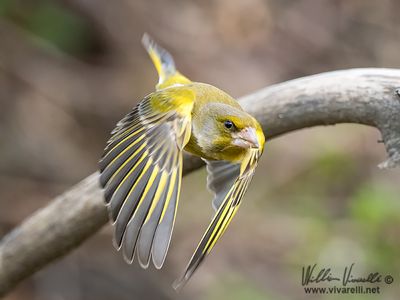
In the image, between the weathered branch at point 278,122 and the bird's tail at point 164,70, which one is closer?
the weathered branch at point 278,122

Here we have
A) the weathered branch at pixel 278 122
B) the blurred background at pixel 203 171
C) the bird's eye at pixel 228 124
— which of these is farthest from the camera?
the blurred background at pixel 203 171

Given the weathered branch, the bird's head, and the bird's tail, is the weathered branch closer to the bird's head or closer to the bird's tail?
the bird's head

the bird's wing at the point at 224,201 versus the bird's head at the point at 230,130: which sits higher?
the bird's head at the point at 230,130

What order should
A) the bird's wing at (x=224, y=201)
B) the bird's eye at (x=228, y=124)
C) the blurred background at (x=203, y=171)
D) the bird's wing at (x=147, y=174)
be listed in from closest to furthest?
the bird's wing at (x=147, y=174)
the bird's wing at (x=224, y=201)
the bird's eye at (x=228, y=124)
the blurred background at (x=203, y=171)

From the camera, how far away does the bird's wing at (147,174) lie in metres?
2.91

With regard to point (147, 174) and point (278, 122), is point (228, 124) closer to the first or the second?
point (278, 122)

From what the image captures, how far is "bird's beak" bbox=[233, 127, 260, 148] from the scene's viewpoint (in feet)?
11.2

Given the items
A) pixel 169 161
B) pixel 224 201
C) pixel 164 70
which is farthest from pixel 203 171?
pixel 169 161

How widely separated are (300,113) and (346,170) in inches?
138

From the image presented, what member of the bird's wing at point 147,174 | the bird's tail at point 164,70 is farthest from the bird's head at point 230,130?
the bird's tail at point 164,70

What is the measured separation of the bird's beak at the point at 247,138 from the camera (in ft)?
11.2

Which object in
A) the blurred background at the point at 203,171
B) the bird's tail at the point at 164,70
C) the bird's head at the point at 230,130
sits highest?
the bird's head at the point at 230,130

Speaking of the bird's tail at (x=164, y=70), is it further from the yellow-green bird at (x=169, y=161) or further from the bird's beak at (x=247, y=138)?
the bird's beak at (x=247, y=138)

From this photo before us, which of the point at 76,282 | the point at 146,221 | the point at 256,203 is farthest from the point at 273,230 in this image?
the point at 146,221
